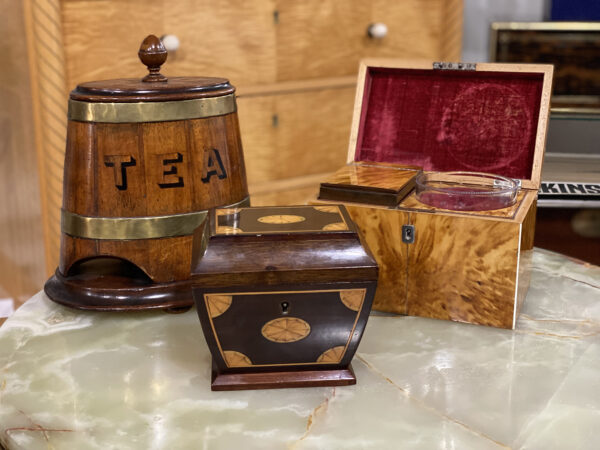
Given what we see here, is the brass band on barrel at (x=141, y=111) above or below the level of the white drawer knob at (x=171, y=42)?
below

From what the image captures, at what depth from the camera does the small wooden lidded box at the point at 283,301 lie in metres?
0.89

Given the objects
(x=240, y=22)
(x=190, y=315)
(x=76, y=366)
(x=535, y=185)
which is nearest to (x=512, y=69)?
(x=535, y=185)

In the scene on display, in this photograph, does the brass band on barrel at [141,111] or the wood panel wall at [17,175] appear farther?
the wood panel wall at [17,175]

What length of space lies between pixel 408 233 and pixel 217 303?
0.38m

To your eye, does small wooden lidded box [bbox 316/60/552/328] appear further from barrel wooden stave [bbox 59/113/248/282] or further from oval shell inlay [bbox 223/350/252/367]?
oval shell inlay [bbox 223/350/252/367]

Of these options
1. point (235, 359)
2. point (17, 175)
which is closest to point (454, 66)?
point (235, 359)

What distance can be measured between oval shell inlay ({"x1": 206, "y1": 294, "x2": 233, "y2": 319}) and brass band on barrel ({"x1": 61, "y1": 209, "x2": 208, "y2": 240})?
0.91 feet

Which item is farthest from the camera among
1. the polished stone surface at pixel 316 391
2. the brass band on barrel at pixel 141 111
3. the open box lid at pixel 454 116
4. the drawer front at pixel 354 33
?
the drawer front at pixel 354 33

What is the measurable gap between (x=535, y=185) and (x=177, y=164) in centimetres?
63

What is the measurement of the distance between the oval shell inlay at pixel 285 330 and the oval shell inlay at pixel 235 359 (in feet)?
0.15

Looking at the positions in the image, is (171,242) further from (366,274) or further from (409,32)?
(409,32)

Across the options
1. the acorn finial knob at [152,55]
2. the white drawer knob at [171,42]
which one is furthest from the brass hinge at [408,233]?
the white drawer knob at [171,42]

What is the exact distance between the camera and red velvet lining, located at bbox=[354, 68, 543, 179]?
4.25ft

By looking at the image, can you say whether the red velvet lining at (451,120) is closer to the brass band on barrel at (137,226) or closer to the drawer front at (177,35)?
the brass band on barrel at (137,226)
